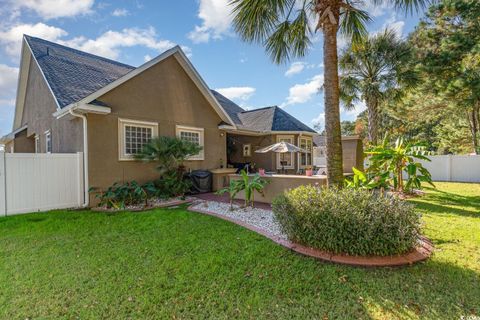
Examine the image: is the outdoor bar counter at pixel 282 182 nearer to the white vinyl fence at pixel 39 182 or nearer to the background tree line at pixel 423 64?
the white vinyl fence at pixel 39 182

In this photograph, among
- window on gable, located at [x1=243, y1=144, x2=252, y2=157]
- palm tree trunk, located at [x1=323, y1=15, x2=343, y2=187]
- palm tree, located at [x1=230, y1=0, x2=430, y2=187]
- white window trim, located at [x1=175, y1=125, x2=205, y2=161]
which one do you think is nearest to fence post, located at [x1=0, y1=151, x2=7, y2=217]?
white window trim, located at [x1=175, y1=125, x2=205, y2=161]

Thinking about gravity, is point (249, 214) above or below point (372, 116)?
below

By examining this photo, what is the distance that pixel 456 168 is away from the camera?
1734 cm

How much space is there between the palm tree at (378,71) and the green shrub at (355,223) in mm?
11484

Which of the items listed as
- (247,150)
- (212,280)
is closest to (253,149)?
(247,150)

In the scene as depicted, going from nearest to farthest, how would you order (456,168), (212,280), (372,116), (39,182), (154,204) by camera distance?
1. (212,280)
2. (39,182)
3. (154,204)
4. (372,116)
5. (456,168)

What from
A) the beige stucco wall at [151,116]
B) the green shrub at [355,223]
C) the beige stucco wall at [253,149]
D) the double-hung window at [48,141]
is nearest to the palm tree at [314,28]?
the green shrub at [355,223]

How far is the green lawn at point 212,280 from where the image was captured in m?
3.10

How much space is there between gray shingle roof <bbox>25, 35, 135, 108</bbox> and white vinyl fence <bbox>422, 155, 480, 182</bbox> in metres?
22.2

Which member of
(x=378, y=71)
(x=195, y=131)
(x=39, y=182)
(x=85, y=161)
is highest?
(x=378, y=71)

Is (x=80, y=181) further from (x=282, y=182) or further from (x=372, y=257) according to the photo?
(x=372, y=257)

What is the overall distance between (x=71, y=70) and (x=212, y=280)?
12282 mm

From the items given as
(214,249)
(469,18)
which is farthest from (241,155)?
(469,18)

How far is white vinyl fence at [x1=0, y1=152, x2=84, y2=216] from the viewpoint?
25.9 ft
